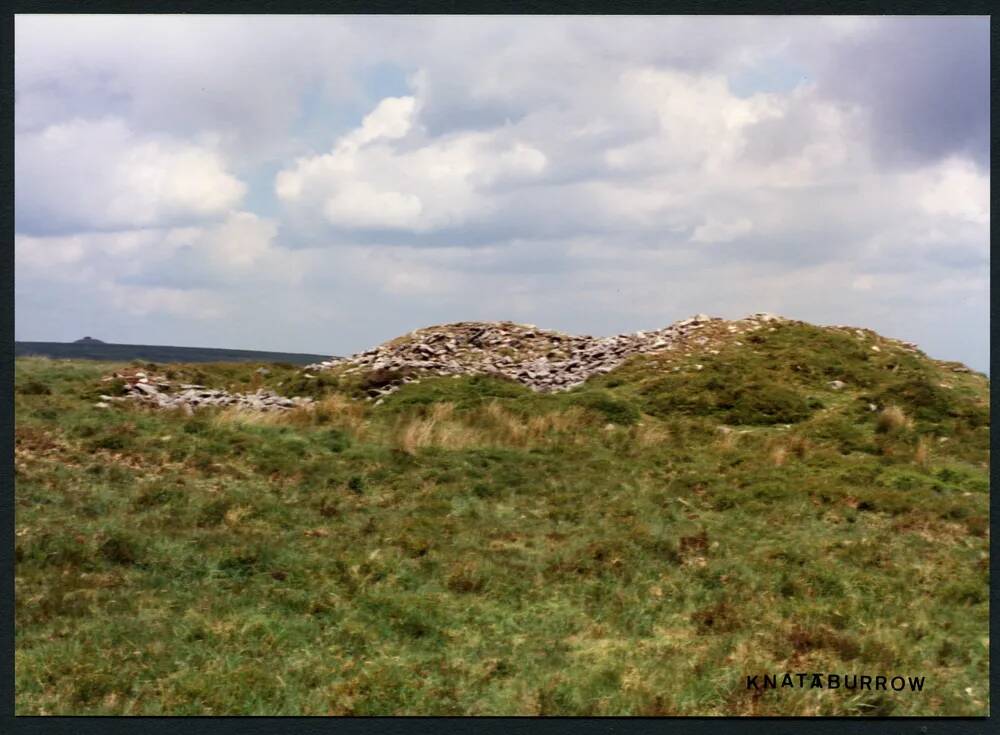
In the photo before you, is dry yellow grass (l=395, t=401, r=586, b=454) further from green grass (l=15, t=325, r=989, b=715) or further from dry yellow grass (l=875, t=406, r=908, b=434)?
dry yellow grass (l=875, t=406, r=908, b=434)


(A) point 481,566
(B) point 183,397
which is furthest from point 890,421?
(B) point 183,397

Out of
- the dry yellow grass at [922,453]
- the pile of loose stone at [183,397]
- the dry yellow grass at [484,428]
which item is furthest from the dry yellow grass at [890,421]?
the pile of loose stone at [183,397]

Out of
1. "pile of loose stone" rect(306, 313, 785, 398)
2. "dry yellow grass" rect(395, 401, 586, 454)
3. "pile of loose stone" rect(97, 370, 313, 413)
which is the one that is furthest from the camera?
"pile of loose stone" rect(306, 313, 785, 398)

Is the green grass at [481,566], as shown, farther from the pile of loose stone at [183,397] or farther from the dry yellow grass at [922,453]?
the pile of loose stone at [183,397]

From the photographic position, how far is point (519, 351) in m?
37.5

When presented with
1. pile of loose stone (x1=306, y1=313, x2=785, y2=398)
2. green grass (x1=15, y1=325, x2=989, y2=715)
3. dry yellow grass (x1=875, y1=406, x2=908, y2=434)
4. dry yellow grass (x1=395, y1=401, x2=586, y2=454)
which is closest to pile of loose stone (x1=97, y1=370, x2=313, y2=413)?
green grass (x1=15, y1=325, x2=989, y2=715)

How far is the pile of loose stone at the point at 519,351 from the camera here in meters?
31.5

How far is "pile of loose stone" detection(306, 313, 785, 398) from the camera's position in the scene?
31.5m

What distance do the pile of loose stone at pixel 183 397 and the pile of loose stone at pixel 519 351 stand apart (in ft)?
14.0

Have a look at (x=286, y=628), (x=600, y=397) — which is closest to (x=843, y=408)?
(x=600, y=397)

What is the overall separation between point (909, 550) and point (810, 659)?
473 cm

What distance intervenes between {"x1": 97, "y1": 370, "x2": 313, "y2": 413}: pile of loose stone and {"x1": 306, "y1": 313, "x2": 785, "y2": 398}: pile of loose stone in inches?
168

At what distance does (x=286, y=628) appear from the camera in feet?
28.6

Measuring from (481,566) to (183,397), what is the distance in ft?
49.5
